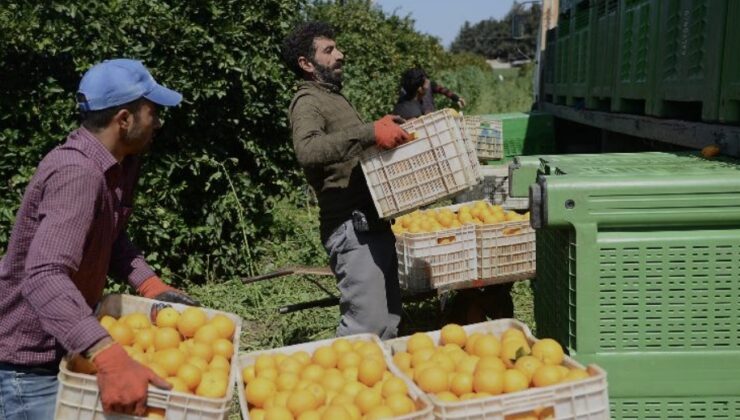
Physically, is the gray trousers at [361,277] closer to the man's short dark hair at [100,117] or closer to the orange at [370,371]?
the orange at [370,371]

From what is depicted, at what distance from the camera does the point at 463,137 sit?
4016 mm

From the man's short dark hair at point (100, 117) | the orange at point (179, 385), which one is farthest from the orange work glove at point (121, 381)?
the man's short dark hair at point (100, 117)

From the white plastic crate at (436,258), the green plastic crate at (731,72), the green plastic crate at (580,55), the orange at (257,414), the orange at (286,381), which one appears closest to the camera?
the orange at (257,414)

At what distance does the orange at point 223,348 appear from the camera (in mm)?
2924

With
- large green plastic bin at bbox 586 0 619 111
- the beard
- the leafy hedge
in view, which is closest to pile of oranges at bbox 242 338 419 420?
the beard

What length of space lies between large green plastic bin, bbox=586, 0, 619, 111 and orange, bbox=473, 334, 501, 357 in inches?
185

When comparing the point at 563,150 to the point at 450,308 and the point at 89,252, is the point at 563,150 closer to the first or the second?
the point at 450,308

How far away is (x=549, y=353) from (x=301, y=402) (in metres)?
0.91

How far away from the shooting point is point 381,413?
8.03ft

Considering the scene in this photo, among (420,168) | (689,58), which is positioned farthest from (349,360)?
(689,58)

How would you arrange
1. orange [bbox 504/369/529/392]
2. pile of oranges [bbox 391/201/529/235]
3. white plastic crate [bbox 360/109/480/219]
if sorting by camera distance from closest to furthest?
orange [bbox 504/369/529/392]
white plastic crate [bbox 360/109/480/219]
pile of oranges [bbox 391/201/529/235]

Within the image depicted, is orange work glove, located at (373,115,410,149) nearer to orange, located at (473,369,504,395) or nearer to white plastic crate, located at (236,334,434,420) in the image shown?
white plastic crate, located at (236,334,434,420)

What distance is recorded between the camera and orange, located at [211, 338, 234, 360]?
115 inches

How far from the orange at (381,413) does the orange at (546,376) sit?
1.72 feet
